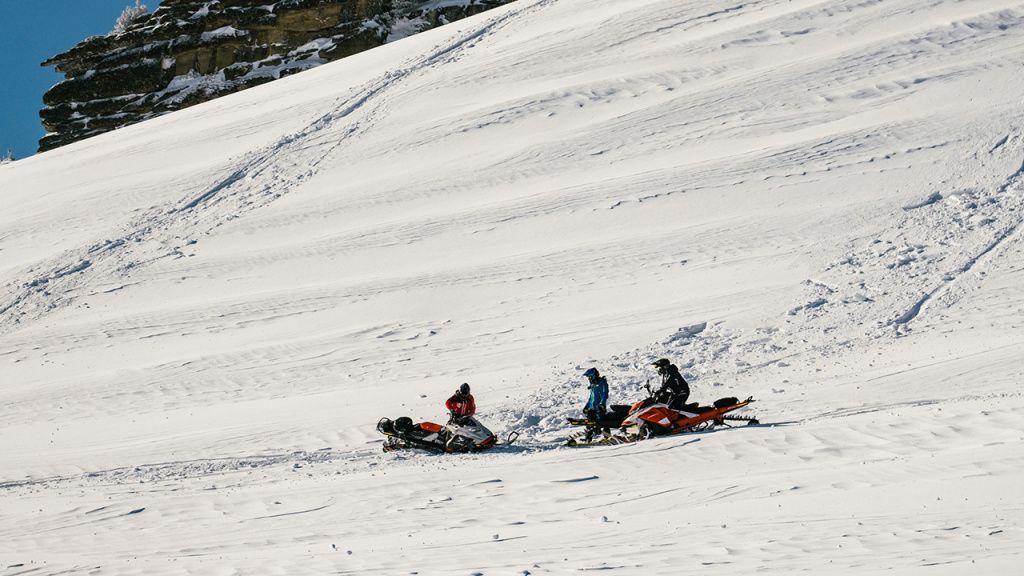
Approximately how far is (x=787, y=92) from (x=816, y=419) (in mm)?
11618

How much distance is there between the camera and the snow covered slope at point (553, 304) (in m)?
6.74

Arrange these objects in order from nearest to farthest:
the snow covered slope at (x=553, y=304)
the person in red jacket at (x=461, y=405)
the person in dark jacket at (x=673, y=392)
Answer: the snow covered slope at (x=553, y=304) < the person in dark jacket at (x=673, y=392) < the person in red jacket at (x=461, y=405)

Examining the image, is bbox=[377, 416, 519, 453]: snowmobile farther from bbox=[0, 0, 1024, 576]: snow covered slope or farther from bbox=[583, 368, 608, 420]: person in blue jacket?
bbox=[583, 368, 608, 420]: person in blue jacket

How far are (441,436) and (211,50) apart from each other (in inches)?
1415

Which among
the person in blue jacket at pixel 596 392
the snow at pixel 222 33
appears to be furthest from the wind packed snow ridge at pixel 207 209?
the snow at pixel 222 33

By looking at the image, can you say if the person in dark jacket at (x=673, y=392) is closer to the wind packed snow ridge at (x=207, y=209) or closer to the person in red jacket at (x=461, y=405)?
the person in red jacket at (x=461, y=405)

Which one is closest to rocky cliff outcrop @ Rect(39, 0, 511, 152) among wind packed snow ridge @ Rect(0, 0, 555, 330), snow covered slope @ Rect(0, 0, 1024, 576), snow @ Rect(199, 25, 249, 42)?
snow @ Rect(199, 25, 249, 42)

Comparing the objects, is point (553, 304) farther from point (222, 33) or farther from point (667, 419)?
point (222, 33)

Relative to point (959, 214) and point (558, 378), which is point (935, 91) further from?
point (558, 378)

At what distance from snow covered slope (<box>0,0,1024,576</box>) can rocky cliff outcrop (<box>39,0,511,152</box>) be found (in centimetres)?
1504

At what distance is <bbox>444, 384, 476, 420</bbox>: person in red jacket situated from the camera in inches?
397

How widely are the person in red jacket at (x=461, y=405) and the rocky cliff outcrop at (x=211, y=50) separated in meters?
31.8

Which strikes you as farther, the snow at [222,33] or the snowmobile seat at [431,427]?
the snow at [222,33]

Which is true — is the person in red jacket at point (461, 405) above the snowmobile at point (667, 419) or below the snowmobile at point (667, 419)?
above
